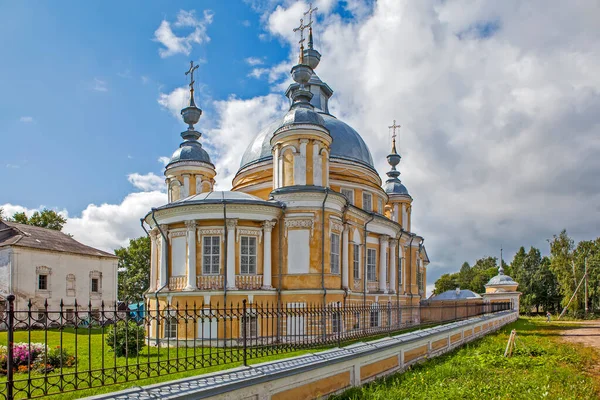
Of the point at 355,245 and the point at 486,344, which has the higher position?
the point at 355,245

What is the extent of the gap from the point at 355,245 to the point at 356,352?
13.4 meters

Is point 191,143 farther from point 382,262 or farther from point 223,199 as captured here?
point 382,262

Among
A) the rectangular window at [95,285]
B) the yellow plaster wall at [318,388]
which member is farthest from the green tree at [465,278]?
the yellow plaster wall at [318,388]

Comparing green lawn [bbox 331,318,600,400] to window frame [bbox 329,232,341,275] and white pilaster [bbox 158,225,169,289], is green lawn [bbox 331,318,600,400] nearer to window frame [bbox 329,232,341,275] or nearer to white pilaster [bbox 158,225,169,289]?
window frame [bbox 329,232,341,275]

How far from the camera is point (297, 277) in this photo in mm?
18047

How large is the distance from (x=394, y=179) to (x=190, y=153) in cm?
1531

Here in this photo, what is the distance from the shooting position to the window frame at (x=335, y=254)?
1902cm

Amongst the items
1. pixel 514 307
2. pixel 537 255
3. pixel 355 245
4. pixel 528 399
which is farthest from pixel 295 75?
pixel 537 255

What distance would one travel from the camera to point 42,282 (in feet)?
104

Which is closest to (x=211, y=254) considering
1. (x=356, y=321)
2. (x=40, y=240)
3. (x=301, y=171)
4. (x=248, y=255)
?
(x=248, y=255)

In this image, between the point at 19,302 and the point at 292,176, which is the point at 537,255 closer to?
the point at 292,176

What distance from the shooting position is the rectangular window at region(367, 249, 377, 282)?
24.3 metres

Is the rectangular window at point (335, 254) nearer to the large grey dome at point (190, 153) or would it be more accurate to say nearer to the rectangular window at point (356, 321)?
the rectangular window at point (356, 321)

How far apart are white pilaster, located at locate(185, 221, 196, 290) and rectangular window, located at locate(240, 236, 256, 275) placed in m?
1.80
